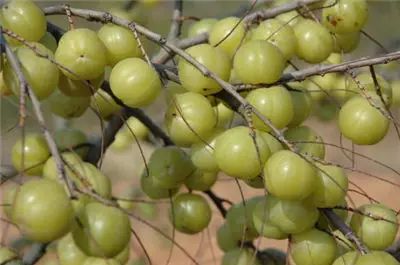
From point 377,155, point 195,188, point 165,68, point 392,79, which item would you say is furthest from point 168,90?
point 377,155

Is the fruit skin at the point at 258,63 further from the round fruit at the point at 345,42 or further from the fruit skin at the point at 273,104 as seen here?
the round fruit at the point at 345,42

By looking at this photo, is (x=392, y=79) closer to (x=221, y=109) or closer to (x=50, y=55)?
(x=221, y=109)

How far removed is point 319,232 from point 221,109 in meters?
0.20

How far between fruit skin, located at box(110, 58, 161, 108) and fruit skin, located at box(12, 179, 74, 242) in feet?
0.54

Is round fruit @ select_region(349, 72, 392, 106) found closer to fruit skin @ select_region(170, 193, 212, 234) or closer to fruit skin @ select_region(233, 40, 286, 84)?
fruit skin @ select_region(233, 40, 286, 84)

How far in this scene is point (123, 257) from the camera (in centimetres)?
77

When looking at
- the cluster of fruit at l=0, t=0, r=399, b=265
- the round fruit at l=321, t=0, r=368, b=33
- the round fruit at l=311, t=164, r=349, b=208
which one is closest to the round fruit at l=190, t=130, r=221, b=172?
the cluster of fruit at l=0, t=0, r=399, b=265

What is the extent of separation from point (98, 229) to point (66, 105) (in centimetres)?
30

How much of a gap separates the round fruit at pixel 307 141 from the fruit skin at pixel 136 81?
14 centimetres

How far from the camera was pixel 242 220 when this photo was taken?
82cm

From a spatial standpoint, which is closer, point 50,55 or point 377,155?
point 50,55

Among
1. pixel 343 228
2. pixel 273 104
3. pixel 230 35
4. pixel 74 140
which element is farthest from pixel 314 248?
pixel 74 140

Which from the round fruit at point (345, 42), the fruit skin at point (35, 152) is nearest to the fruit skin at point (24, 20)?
the fruit skin at point (35, 152)

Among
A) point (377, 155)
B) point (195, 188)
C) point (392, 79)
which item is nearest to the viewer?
point (195, 188)
